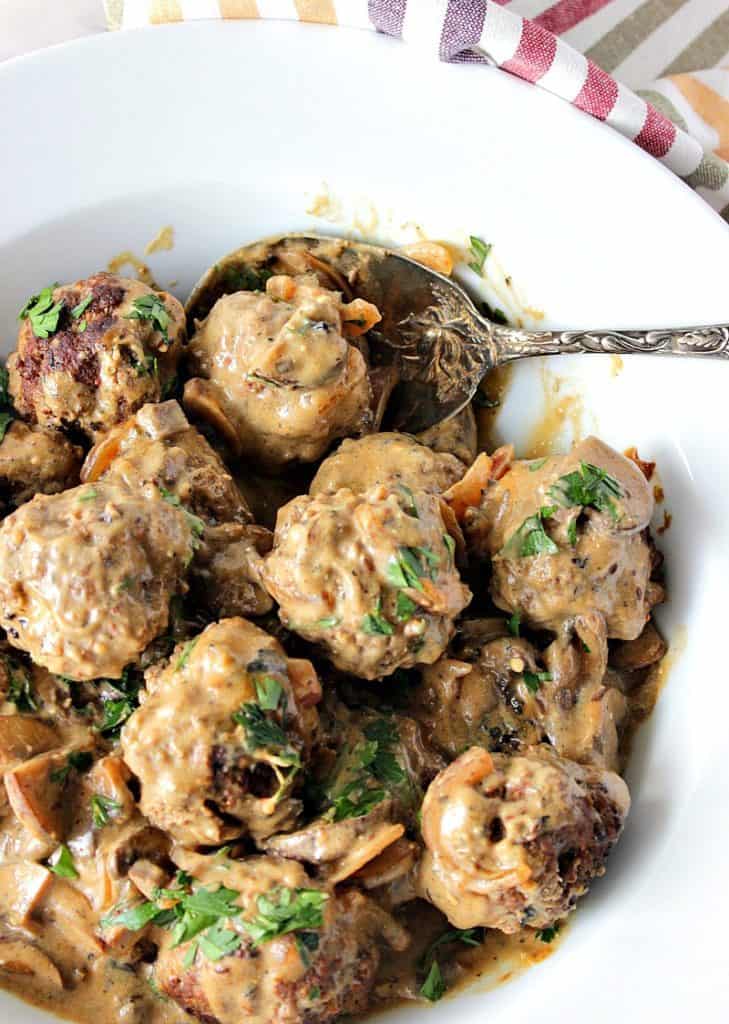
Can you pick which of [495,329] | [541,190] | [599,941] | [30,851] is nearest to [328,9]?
[541,190]

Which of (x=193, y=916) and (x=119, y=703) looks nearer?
(x=193, y=916)

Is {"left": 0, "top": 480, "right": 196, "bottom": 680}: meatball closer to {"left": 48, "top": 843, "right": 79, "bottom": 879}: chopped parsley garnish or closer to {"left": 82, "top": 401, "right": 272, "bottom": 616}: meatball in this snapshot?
{"left": 82, "top": 401, "right": 272, "bottom": 616}: meatball

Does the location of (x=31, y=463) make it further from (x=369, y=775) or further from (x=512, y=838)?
(x=512, y=838)

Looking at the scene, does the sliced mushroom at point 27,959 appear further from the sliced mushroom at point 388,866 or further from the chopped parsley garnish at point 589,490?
the chopped parsley garnish at point 589,490

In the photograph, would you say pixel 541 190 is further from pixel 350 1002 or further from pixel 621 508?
pixel 350 1002

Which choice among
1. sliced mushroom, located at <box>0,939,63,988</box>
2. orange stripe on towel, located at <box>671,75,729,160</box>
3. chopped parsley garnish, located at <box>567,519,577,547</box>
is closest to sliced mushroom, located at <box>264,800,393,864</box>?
sliced mushroom, located at <box>0,939,63,988</box>

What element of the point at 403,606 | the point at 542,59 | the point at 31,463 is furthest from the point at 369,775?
the point at 542,59

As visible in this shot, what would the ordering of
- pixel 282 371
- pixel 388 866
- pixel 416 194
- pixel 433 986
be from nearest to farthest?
pixel 388 866 → pixel 433 986 → pixel 282 371 → pixel 416 194
